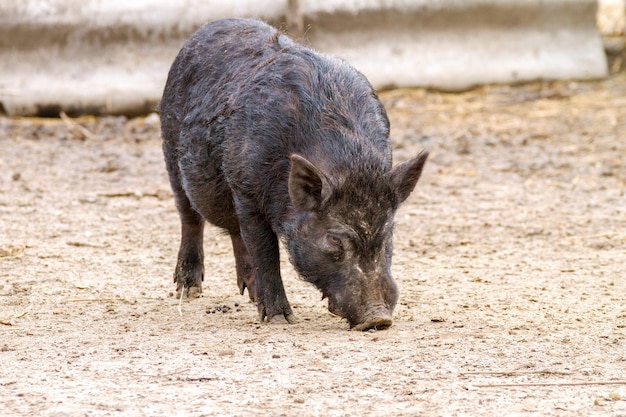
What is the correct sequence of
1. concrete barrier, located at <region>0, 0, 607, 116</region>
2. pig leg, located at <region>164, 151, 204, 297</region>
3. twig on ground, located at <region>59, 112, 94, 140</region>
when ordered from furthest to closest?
1. concrete barrier, located at <region>0, 0, 607, 116</region>
2. twig on ground, located at <region>59, 112, 94, 140</region>
3. pig leg, located at <region>164, 151, 204, 297</region>

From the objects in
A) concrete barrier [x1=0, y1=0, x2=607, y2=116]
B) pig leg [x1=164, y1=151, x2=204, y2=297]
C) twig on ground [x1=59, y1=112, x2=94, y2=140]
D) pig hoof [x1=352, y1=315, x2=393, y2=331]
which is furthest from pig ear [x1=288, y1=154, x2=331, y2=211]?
twig on ground [x1=59, y1=112, x2=94, y2=140]

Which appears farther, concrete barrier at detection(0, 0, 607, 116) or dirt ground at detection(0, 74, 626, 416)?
concrete barrier at detection(0, 0, 607, 116)

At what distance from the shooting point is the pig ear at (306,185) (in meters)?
4.95

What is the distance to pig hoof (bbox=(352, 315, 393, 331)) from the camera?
504cm

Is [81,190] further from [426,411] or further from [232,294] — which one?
[426,411]

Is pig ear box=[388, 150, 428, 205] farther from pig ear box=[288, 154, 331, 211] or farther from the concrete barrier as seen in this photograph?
the concrete barrier

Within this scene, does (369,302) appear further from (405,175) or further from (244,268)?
(244,268)

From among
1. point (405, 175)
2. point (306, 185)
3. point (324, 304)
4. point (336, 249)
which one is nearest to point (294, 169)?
point (306, 185)

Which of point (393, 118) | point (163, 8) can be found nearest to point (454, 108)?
point (393, 118)

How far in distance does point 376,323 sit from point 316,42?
7530 millimetres

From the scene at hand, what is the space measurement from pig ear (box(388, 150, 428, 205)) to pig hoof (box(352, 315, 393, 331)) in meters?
0.56

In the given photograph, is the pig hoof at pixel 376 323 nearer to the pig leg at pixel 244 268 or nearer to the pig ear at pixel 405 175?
the pig ear at pixel 405 175

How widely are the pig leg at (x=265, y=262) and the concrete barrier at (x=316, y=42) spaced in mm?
5503

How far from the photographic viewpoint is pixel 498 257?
715 centimetres
